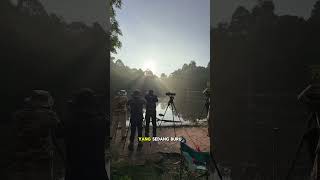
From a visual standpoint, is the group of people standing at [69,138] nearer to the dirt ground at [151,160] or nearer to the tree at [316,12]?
the dirt ground at [151,160]

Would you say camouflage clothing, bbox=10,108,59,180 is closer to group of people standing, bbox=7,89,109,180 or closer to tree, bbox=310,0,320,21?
group of people standing, bbox=7,89,109,180

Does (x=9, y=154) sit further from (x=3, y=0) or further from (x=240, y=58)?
(x=240, y=58)

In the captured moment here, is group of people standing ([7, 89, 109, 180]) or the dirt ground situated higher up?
group of people standing ([7, 89, 109, 180])

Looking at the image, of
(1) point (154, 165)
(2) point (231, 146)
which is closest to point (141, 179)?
(1) point (154, 165)

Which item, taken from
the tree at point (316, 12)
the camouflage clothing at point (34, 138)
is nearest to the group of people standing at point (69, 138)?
the camouflage clothing at point (34, 138)

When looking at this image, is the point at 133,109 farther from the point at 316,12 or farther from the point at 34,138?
the point at 316,12

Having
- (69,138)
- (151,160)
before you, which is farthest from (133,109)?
(69,138)

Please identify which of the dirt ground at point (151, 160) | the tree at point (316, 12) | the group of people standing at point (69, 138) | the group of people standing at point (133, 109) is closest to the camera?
the group of people standing at point (69, 138)

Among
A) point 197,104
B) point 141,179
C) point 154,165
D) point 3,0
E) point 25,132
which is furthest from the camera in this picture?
point 197,104

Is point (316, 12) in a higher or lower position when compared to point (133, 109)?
higher

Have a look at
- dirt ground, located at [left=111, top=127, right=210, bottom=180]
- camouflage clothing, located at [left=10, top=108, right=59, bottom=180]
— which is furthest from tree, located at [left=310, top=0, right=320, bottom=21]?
camouflage clothing, located at [left=10, top=108, right=59, bottom=180]

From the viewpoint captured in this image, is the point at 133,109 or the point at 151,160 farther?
the point at 133,109

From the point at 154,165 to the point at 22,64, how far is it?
193 inches

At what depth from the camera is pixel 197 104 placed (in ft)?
104
